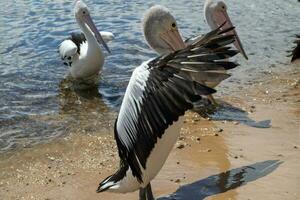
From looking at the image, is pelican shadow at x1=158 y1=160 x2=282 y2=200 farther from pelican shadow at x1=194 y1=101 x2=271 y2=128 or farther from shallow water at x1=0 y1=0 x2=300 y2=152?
shallow water at x1=0 y1=0 x2=300 y2=152

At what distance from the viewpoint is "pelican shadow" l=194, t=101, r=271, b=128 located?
534 centimetres

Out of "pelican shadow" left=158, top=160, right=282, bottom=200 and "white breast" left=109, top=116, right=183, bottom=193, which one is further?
"pelican shadow" left=158, top=160, right=282, bottom=200

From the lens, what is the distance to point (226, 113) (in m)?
5.79

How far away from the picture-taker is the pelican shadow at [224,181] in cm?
378

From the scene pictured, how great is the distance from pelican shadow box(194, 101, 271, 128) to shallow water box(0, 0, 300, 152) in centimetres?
65

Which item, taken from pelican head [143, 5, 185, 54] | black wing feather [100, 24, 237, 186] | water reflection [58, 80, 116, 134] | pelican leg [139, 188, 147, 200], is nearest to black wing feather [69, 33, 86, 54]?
water reflection [58, 80, 116, 134]

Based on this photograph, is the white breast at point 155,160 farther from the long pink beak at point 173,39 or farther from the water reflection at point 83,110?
the water reflection at point 83,110

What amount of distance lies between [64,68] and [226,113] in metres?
3.07

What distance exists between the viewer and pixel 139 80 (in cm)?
298

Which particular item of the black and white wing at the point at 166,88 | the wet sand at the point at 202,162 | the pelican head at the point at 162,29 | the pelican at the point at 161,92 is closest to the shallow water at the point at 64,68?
the wet sand at the point at 202,162

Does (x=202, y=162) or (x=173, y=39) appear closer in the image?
(x=202, y=162)

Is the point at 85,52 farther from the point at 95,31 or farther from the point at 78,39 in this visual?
the point at 78,39

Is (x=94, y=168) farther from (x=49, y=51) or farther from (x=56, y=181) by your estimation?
(x=49, y=51)

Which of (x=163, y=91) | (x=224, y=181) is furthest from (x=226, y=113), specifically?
(x=163, y=91)
